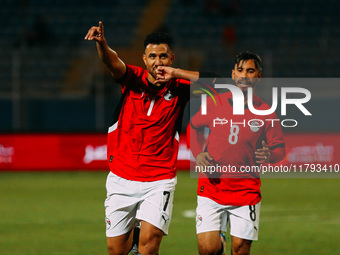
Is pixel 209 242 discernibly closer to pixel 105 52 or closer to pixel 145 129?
pixel 145 129

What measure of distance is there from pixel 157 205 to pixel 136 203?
0.68ft

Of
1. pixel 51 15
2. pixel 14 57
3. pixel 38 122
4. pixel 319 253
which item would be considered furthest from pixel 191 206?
pixel 51 15

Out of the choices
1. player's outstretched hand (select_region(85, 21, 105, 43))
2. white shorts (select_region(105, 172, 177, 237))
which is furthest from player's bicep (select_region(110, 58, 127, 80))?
white shorts (select_region(105, 172, 177, 237))

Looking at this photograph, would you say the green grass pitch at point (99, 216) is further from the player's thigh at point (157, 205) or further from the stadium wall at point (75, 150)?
the player's thigh at point (157, 205)

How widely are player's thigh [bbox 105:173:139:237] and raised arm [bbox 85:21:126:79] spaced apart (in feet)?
2.94

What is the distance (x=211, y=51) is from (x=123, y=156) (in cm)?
1419

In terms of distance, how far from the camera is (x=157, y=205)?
5602 mm

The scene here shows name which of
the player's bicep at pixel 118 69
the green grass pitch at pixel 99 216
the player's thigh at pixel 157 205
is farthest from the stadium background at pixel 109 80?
the player's bicep at pixel 118 69

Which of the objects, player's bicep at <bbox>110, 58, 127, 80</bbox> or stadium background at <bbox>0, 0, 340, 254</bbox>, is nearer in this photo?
player's bicep at <bbox>110, 58, 127, 80</bbox>

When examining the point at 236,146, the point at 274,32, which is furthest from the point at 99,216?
the point at 274,32

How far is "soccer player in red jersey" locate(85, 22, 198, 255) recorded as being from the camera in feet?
18.5

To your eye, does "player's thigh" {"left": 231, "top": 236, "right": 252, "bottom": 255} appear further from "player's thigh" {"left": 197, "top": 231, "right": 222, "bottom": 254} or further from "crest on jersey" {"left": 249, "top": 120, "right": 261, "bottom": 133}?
"crest on jersey" {"left": 249, "top": 120, "right": 261, "bottom": 133}

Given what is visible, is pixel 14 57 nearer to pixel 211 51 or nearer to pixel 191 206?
pixel 211 51

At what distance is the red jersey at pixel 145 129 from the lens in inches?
223
